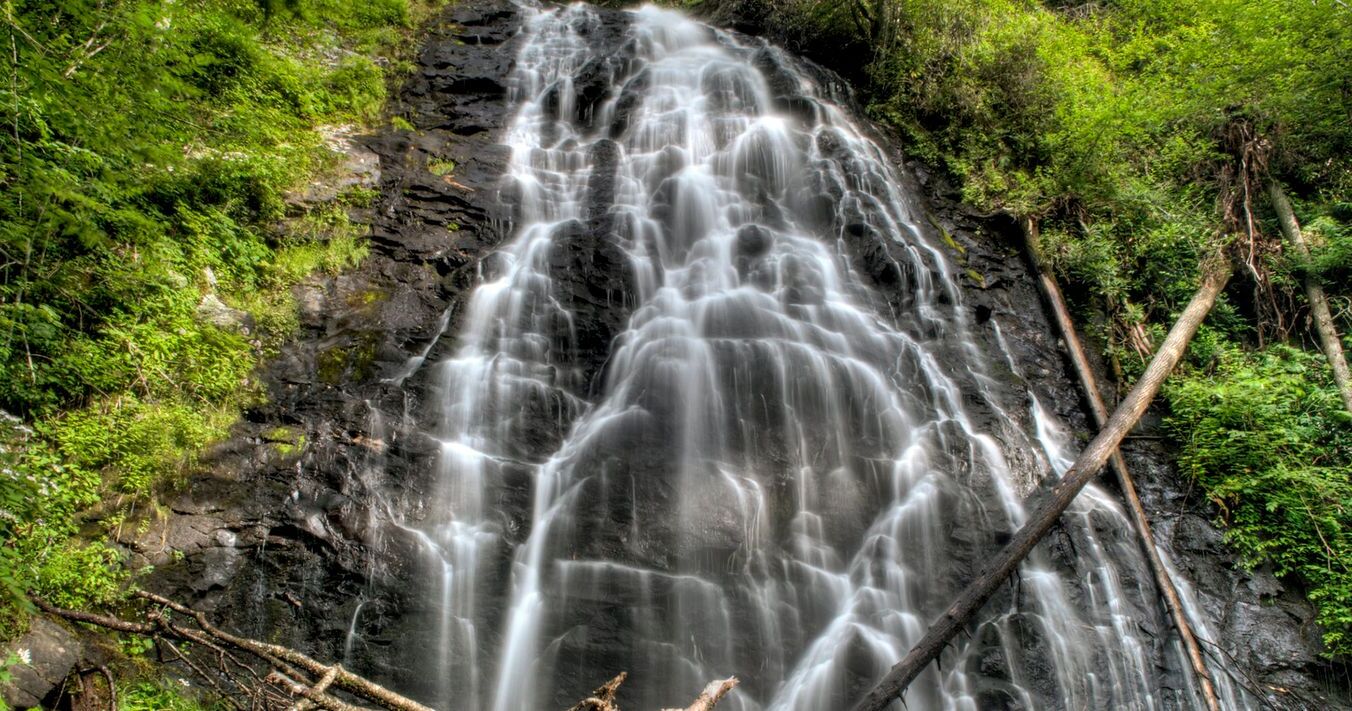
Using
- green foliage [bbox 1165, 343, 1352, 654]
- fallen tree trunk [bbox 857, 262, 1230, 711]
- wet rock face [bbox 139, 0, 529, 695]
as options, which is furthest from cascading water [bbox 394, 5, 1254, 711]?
green foliage [bbox 1165, 343, 1352, 654]

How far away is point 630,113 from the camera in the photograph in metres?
10.8

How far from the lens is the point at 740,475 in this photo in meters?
6.10

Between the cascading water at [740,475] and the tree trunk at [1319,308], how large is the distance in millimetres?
3176

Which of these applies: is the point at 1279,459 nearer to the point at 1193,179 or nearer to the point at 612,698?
the point at 1193,179

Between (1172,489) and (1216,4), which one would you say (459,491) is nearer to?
(1172,489)

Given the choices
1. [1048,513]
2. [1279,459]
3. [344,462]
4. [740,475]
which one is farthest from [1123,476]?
[344,462]

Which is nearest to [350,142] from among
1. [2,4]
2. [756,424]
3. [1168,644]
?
[2,4]

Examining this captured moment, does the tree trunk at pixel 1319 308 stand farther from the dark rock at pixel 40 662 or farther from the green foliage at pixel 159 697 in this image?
the dark rock at pixel 40 662

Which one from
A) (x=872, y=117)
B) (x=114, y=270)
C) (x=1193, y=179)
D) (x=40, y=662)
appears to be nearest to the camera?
(x=40, y=662)

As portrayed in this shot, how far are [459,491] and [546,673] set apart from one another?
70.0 inches

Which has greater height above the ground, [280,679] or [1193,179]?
[1193,179]

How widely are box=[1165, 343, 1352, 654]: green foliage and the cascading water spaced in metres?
1.43

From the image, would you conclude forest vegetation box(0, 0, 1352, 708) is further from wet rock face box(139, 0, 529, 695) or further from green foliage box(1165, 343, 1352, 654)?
wet rock face box(139, 0, 529, 695)

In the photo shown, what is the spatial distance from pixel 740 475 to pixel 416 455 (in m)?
3.08
